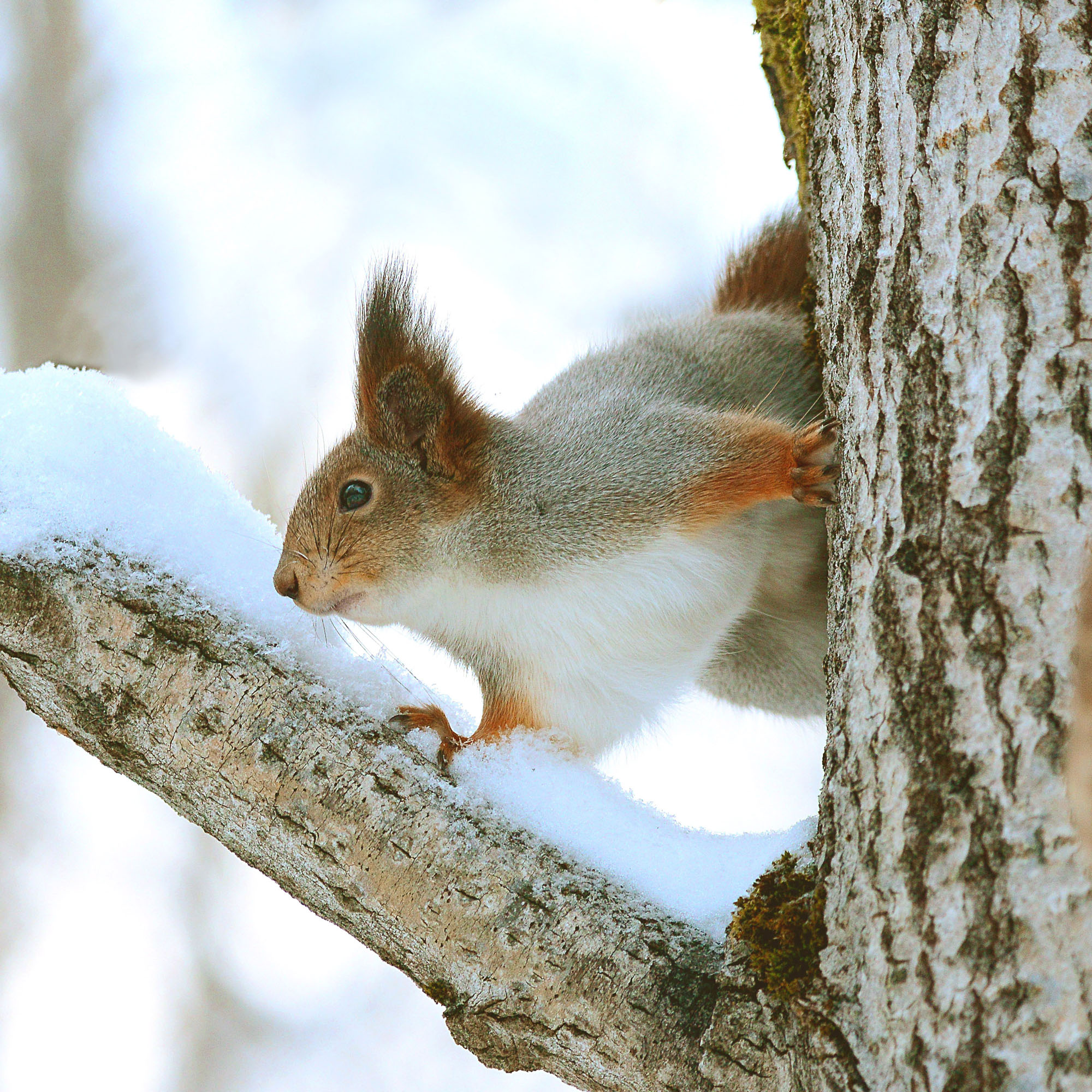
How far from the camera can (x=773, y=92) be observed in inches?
105

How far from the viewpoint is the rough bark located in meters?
1.05

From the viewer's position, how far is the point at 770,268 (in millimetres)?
3027

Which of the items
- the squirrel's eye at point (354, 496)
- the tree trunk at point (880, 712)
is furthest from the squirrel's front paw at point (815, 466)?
the squirrel's eye at point (354, 496)

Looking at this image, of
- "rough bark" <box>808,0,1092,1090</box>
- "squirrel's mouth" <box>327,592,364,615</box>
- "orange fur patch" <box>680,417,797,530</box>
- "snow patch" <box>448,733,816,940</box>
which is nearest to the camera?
"rough bark" <box>808,0,1092,1090</box>

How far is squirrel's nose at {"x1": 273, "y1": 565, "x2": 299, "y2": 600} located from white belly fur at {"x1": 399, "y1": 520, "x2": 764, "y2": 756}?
0.84 feet

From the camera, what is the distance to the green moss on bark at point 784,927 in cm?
131

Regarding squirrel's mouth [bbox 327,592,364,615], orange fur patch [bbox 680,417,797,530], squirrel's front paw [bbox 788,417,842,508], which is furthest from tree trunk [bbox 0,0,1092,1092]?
squirrel's mouth [bbox 327,592,364,615]

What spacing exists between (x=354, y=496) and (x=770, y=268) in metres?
1.38

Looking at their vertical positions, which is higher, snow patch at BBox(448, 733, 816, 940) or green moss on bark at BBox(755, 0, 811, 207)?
green moss on bark at BBox(755, 0, 811, 207)

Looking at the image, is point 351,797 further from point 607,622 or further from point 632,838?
point 607,622

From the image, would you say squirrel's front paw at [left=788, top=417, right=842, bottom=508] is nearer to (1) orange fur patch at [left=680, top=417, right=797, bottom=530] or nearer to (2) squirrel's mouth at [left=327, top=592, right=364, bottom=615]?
(1) orange fur patch at [left=680, top=417, right=797, bottom=530]

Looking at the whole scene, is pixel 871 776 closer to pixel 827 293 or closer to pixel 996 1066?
pixel 996 1066

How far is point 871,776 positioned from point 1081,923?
31 cm

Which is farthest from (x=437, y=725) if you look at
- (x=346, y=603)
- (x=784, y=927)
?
(x=784, y=927)
